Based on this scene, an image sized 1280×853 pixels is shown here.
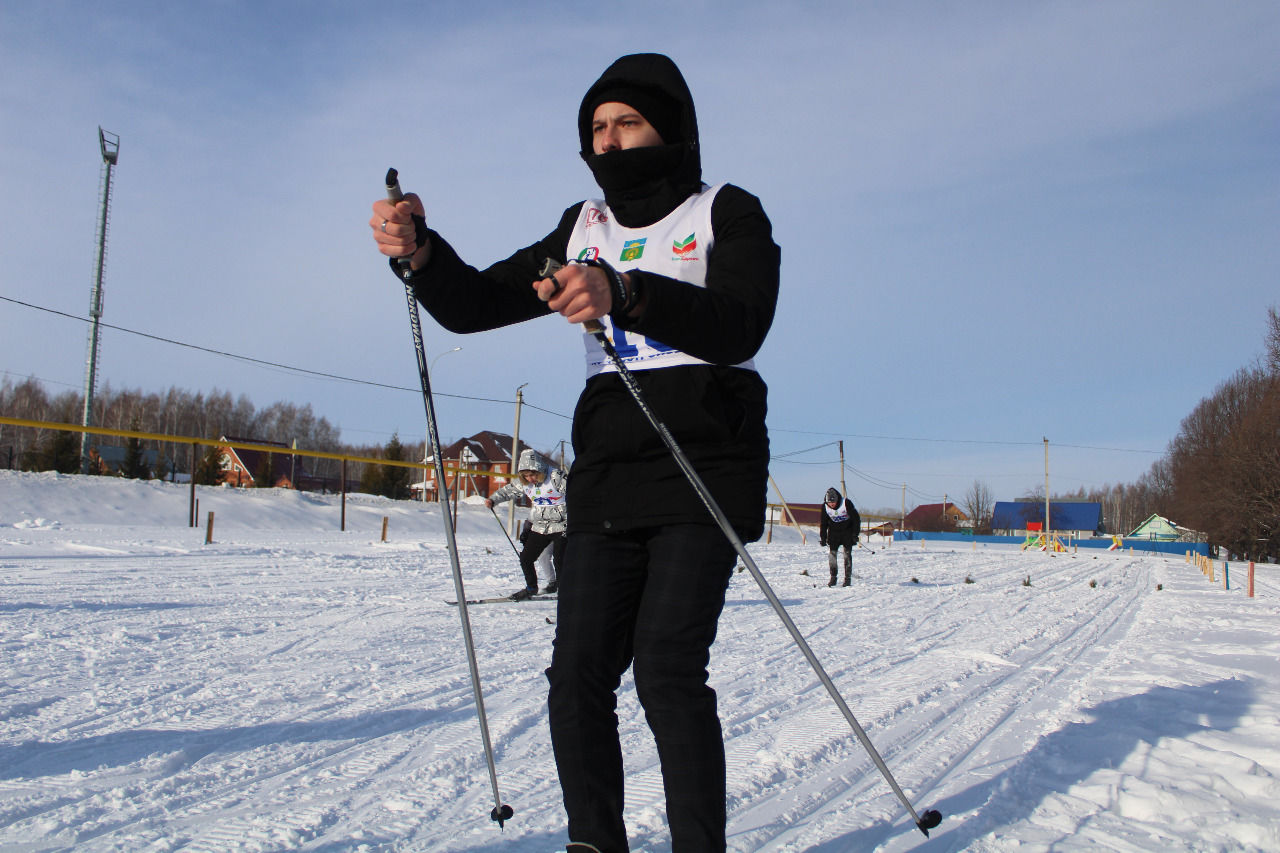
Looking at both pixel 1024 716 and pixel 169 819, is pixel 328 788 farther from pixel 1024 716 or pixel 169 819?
pixel 1024 716

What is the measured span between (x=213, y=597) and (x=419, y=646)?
11.1 ft

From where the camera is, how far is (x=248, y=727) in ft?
11.5

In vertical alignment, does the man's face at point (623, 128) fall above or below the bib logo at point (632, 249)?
above

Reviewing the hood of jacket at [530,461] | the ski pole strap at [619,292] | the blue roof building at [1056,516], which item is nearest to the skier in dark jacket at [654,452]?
the ski pole strap at [619,292]

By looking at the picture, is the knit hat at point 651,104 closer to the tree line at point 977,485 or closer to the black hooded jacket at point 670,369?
the black hooded jacket at point 670,369

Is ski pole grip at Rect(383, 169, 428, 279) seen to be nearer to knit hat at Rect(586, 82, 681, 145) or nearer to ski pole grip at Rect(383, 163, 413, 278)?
ski pole grip at Rect(383, 163, 413, 278)

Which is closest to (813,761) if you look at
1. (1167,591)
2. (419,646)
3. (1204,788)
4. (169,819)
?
(1204,788)

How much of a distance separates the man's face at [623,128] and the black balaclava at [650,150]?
14mm

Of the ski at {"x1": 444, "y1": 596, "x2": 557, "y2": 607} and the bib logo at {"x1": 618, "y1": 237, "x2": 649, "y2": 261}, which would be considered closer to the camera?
the bib logo at {"x1": 618, "y1": 237, "x2": 649, "y2": 261}

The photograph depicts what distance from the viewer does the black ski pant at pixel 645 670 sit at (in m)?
1.61

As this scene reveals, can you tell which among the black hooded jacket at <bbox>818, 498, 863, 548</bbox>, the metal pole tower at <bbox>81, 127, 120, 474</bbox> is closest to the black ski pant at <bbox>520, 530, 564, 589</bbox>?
the black hooded jacket at <bbox>818, 498, 863, 548</bbox>

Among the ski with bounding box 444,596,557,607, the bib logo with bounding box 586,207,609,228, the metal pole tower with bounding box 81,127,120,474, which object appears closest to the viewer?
the bib logo with bounding box 586,207,609,228

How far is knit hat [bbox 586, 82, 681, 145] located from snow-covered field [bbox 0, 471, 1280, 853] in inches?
68.4

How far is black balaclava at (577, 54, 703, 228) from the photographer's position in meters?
1.85
